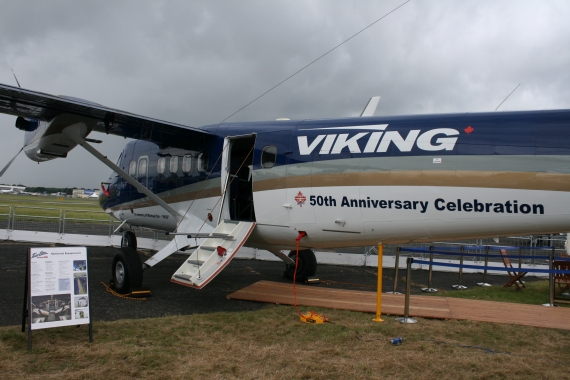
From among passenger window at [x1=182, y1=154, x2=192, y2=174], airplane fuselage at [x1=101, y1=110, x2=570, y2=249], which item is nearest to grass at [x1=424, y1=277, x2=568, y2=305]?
airplane fuselage at [x1=101, y1=110, x2=570, y2=249]

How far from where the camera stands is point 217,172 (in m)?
9.24

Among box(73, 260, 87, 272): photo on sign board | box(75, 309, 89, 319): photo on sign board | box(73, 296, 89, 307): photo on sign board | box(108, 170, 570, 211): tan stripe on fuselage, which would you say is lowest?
box(75, 309, 89, 319): photo on sign board

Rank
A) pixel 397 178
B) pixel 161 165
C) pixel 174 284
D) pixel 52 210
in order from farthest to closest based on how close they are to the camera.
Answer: pixel 52 210
pixel 161 165
pixel 174 284
pixel 397 178

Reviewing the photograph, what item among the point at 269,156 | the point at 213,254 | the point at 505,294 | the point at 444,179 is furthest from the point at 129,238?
the point at 505,294

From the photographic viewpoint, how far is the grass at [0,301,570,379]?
15.2 ft

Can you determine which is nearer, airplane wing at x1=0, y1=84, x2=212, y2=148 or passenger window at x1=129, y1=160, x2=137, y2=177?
airplane wing at x1=0, y1=84, x2=212, y2=148

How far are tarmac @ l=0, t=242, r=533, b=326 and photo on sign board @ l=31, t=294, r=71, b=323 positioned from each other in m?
1.48

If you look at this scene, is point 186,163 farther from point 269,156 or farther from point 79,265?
point 79,265

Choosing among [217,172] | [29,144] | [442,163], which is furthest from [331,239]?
[29,144]

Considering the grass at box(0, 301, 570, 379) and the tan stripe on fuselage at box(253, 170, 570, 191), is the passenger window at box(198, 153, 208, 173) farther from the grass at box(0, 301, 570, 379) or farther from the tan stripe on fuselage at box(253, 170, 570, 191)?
the grass at box(0, 301, 570, 379)

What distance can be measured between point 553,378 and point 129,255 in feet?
23.5

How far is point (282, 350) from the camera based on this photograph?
539 centimetres

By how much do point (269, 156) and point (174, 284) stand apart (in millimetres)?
4241

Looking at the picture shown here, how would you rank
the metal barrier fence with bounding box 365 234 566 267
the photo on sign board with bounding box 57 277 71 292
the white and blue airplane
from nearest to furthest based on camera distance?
the photo on sign board with bounding box 57 277 71 292 < the white and blue airplane < the metal barrier fence with bounding box 365 234 566 267
